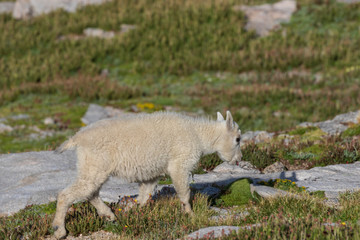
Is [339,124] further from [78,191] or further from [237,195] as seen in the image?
[78,191]

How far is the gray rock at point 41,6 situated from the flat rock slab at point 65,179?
2666 centimetres

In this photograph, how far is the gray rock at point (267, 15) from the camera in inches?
1323

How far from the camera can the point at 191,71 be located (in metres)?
29.4

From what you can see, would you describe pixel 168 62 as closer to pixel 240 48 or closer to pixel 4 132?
pixel 240 48

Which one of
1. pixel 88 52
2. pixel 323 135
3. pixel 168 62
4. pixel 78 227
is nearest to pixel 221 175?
pixel 78 227

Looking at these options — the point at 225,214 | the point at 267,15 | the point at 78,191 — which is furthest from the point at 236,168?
the point at 267,15

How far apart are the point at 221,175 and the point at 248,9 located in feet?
83.9

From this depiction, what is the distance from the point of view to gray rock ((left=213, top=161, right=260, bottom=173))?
1259 cm

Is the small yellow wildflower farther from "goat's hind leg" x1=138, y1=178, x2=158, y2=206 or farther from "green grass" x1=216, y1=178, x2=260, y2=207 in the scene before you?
"goat's hind leg" x1=138, y1=178, x2=158, y2=206

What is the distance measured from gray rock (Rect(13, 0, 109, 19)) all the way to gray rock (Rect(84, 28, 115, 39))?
4536 millimetres

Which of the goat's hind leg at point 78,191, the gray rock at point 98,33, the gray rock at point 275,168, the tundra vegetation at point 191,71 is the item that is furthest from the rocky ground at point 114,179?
the gray rock at point 98,33

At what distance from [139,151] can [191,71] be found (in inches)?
841

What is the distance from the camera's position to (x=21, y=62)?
31078mm

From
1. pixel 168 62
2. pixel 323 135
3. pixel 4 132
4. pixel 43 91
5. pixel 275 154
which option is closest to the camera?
pixel 275 154
